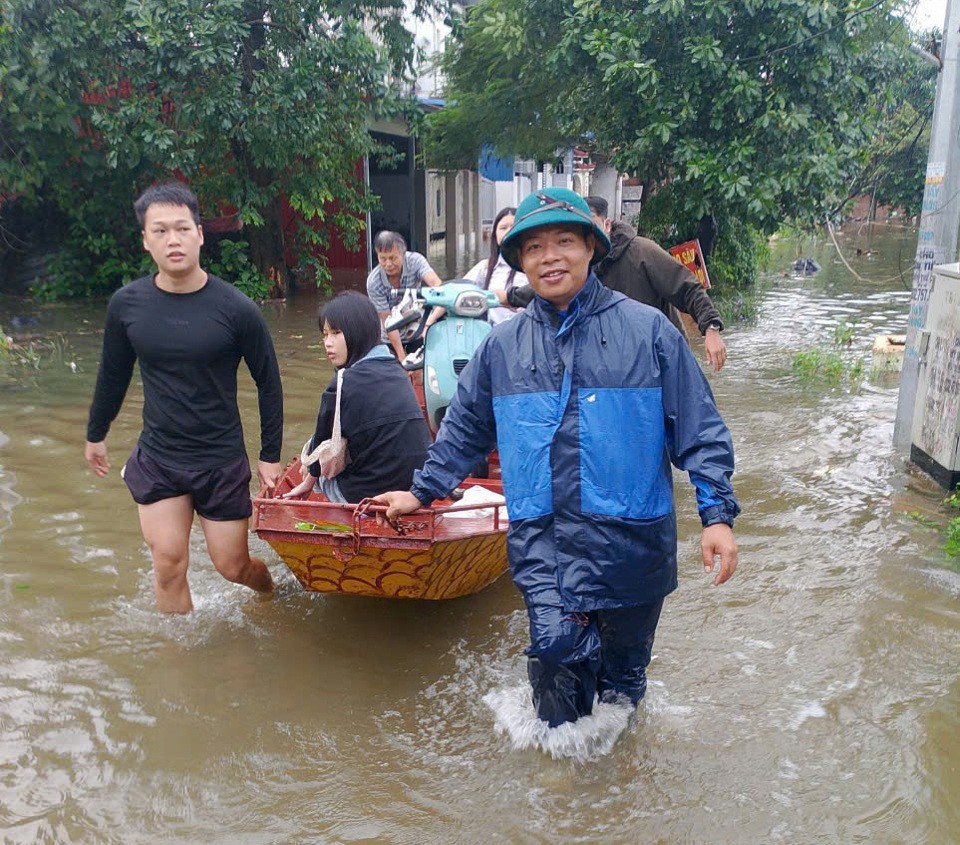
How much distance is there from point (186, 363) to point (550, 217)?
5.59ft

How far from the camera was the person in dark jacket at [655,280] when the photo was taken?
5.00 meters

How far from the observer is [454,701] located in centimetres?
379

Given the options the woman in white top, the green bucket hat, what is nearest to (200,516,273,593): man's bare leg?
the green bucket hat

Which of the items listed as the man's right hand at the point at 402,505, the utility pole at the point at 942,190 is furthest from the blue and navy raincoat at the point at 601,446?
the utility pole at the point at 942,190

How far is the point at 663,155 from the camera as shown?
38.0ft

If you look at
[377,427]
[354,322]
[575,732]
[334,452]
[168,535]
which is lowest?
[575,732]

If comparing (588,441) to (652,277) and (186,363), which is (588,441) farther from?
(652,277)

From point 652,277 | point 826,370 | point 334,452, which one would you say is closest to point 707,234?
point 826,370

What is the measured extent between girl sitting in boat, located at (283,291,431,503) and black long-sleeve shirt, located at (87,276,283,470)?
30 centimetres

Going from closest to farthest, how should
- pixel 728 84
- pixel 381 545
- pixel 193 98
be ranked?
1. pixel 381 545
2. pixel 728 84
3. pixel 193 98

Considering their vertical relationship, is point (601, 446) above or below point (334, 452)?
above

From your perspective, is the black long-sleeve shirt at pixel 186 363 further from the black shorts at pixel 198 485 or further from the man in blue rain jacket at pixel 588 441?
the man in blue rain jacket at pixel 588 441

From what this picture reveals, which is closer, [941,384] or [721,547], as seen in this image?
[721,547]

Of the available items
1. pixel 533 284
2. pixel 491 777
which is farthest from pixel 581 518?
pixel 491 777
